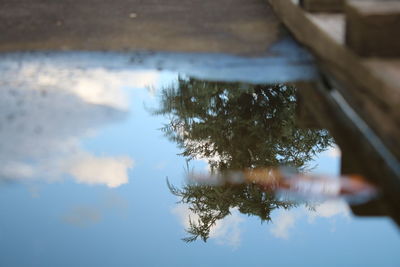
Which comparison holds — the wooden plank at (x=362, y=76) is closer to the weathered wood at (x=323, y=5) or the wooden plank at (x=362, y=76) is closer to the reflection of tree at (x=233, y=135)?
the weathered wood at (x=323, y=5)

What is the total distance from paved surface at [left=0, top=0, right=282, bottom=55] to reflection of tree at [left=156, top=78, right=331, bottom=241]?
0.74 metres

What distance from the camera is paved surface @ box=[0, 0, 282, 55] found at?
4922 mm

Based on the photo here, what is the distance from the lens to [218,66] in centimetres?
448

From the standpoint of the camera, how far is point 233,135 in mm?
3600

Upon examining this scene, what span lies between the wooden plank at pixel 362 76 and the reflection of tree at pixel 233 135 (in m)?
0.30

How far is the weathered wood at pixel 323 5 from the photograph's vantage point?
4.43 metres

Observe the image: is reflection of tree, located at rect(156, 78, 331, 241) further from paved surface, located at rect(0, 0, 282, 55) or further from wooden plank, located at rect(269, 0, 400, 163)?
paved surface, located at rect(0, 0, 282, 55)

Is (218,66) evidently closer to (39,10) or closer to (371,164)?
(371,164)

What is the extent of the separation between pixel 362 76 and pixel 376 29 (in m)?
0.30

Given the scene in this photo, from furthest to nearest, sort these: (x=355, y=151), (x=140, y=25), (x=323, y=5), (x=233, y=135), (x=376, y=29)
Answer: (x=140, y=25) < (x=323, y=5) < (x=233, y=135) < (x=376, y=29) < (x=355, y=151)

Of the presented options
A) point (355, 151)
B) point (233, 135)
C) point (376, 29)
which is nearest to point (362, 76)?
point (376, 29)

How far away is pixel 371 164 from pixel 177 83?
1.63 m

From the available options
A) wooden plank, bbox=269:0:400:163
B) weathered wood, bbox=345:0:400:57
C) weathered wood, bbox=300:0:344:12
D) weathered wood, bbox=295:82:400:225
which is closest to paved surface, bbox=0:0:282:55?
weathered wood, bbox=300:0:344:12

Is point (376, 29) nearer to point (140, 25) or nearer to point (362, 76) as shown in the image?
point (362, 76)
